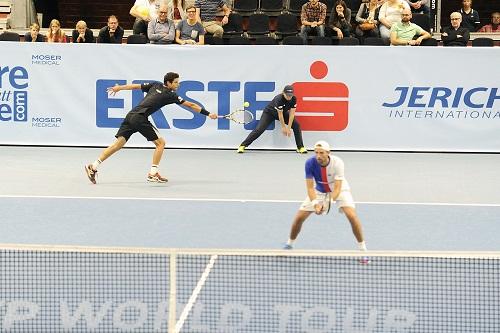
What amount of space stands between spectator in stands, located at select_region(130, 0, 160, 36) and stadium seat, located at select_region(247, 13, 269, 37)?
2.95 m

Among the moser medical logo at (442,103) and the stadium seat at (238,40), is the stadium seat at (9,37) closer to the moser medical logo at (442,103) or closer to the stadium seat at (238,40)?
the stadium seat at (238,40)

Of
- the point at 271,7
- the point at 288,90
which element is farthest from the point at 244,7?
the point at 288,90

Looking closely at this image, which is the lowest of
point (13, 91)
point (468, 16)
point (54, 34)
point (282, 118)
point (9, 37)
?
point (282, 118)

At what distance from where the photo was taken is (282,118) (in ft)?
68.9

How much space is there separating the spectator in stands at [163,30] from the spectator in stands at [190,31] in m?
0.16

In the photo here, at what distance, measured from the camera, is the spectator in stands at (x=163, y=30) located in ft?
73.6

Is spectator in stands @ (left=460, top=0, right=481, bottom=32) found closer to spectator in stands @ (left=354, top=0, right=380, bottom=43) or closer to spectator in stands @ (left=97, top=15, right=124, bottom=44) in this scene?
spectator in stands @ (left=354, top=0, right=380, bottom=43)

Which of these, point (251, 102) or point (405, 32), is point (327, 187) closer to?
point (251, 102)

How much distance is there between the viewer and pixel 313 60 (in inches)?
845

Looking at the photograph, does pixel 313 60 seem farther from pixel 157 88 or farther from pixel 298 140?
pixel 157 88

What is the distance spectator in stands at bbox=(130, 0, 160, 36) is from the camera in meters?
24.0

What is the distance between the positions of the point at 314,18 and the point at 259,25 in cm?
213

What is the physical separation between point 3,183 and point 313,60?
302 inches

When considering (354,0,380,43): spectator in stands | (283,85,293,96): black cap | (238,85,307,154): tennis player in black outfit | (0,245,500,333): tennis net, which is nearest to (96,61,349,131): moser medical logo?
(238,85,307,154): tennis player in black outfit
